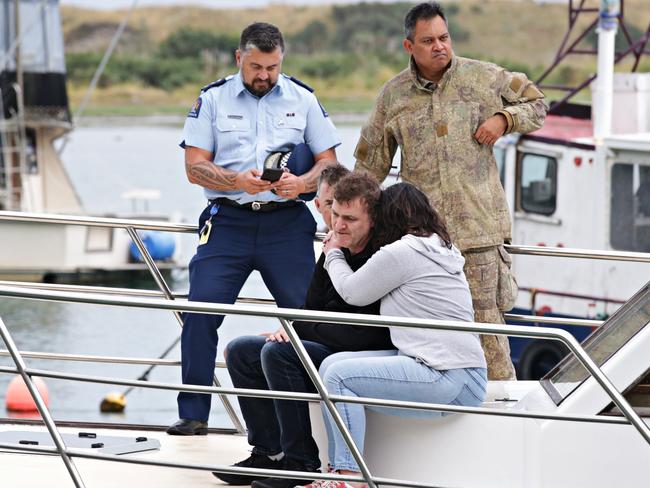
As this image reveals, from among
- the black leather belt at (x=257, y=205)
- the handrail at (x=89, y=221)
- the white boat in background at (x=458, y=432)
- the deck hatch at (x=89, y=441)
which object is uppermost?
the black leather belt at (x=257, y=205)

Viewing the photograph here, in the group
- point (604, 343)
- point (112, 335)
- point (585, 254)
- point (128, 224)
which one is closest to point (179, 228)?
point (128, 224)

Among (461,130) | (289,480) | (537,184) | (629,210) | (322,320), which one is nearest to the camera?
(322,320)

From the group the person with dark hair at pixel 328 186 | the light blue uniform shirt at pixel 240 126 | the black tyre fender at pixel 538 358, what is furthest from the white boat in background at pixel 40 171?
the person with dark hair at pixel 328 186

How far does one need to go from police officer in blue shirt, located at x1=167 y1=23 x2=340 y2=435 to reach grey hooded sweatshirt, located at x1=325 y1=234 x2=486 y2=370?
1.06 meters

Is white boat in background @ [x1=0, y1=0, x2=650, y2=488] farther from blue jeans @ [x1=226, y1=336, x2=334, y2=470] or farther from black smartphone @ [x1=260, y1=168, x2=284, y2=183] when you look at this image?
black smartphone @ [x1=260, y1=168, x2=284, y2=183]

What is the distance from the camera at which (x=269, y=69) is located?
5.65 meters

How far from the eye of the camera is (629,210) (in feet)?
47.0

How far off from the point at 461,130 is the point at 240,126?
91 centimetres

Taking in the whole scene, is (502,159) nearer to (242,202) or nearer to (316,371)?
(242,202)

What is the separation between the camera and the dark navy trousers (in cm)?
562

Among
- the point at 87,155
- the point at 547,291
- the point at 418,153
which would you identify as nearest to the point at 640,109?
the point at 547,291

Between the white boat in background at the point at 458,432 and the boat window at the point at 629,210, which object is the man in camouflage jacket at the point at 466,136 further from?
the boat window at the point at 629,210

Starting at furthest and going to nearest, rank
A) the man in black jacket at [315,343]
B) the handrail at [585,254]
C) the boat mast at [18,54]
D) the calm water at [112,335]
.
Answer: the boat mast at [18,54]
the calm water at [112,335]
the handrail at [585,254]
the man in black jacket at [315,343]

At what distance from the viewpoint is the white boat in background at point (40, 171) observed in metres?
28.1
